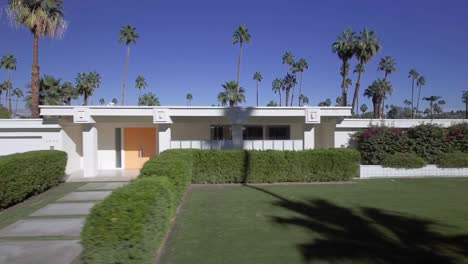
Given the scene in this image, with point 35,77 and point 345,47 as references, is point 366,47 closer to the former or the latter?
point 345,47

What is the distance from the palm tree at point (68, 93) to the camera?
4177cm

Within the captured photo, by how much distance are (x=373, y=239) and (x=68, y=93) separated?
1692 inches

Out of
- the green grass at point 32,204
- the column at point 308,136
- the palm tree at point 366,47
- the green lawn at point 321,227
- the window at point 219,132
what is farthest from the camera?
the palm tree at point 366,47

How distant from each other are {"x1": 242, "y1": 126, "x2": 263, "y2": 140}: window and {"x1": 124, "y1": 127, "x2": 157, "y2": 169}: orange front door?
4.92 metres

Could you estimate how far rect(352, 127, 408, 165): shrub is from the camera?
17.9 metres

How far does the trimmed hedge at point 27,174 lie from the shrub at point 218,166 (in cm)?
526

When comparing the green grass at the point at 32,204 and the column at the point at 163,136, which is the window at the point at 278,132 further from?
the green grass at the point at 32,204

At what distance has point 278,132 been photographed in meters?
19.8

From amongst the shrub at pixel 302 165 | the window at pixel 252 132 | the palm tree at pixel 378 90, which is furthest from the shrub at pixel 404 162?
A: the palm tree at pixel 378 90

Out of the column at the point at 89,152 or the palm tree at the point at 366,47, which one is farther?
the palm tree at the point at 366,47

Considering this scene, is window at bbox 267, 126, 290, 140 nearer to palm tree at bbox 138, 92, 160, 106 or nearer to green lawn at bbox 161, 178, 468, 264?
green lawn at bbox 161, 178, 468, 264

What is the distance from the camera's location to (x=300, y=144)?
1869 centimetres

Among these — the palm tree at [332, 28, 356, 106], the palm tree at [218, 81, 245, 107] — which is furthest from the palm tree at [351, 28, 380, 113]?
the palm tree at [218, 81, 245, 107]

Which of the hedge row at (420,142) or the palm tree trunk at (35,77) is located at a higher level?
the palm tree trunk at (35,77)
